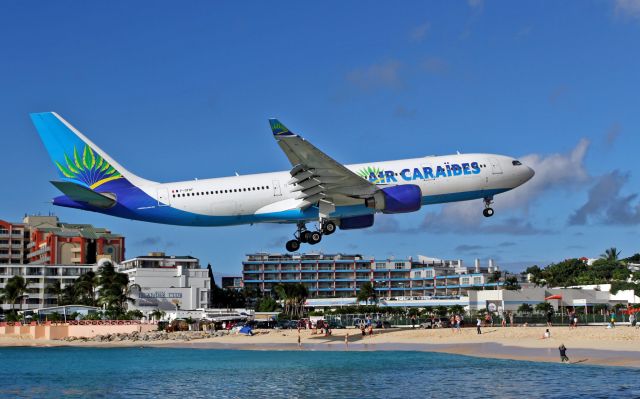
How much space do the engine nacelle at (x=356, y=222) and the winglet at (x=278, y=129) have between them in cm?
1371

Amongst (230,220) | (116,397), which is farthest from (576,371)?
(116,397)

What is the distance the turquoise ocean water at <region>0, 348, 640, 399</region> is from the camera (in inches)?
2361

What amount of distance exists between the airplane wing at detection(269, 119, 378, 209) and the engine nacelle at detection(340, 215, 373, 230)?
12.4 feet

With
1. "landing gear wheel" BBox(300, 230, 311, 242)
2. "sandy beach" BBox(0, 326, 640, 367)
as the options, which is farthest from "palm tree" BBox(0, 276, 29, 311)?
"landing gear wheel" BBox(300, 230, 311, 242)

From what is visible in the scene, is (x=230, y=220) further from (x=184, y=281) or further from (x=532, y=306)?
(x=184, y=281)

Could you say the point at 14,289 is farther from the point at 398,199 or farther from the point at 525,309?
the point at 398,199

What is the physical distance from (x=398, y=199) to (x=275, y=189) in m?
9.64

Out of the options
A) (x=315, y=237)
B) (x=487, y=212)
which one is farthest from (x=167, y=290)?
(x=487, y=212)

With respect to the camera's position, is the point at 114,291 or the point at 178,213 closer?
the point at 178,213

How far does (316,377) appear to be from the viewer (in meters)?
72.8

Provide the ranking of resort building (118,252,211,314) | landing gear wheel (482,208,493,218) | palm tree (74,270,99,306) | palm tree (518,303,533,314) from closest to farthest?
landing gear wheel (482,208,493,218)
palm tree (518,303,533,314)
resort building (118,252,211,314)
palm tree (74,270,99,306)

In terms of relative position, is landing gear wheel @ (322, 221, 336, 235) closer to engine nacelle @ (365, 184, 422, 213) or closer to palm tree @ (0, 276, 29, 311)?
engine nacelle @ (365, 184, 422, 213)

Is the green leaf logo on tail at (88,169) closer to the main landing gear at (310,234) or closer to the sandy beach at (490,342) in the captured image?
the main landing gear at (310,234)

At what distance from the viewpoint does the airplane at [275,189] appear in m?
63.5
